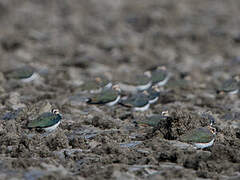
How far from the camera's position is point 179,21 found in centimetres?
2712

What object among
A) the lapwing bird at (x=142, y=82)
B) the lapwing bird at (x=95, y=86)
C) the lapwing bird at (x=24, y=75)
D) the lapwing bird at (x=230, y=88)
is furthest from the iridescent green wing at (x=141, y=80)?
the lapwing bird at (x=24, y=75)

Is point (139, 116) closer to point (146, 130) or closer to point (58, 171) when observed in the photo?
point (146, 130)

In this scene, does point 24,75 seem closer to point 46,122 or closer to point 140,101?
point 140,101

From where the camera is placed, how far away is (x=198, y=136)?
10.2 meters

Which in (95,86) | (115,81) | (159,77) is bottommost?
(115,81)

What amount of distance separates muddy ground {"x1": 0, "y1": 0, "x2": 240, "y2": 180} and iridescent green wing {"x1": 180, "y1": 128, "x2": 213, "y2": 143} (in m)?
0.20

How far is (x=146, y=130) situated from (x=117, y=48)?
10.8m

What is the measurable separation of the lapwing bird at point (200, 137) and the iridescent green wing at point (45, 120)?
2.74 meters

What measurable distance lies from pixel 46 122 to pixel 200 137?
10.7 feet

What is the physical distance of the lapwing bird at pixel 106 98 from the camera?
1348 centimetres

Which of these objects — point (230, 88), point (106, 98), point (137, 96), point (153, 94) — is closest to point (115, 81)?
Result: point (153, 94)

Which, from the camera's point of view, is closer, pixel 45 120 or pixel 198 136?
pixel 198 136

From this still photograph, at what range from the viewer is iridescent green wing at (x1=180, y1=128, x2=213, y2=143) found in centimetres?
1009

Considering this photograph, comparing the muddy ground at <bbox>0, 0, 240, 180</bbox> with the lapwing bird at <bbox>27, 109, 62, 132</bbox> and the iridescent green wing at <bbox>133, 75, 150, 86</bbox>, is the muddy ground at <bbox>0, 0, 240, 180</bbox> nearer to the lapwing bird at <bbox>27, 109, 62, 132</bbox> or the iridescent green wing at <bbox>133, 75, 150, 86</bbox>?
the lapwing bird at <bbox>27, 109, 62, 132</bbox>
